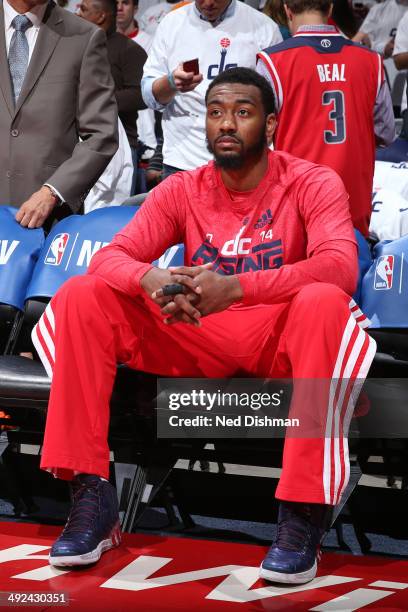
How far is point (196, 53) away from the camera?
4.55m

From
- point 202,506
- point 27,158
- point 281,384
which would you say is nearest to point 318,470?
point 281,384

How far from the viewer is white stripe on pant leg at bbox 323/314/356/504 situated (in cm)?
244

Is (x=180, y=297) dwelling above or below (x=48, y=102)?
below

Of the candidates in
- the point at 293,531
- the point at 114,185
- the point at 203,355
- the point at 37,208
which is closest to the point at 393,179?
the point at 114,185

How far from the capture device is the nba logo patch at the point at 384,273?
3.21 m

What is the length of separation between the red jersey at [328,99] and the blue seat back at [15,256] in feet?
3.31

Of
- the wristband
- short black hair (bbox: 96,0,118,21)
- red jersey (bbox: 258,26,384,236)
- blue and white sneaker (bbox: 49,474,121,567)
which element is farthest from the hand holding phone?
blue and white sneaker (bbox: 49,474,121,567)

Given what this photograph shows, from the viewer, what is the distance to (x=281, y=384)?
2.73 m

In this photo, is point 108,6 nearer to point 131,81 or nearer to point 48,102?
point 131,81

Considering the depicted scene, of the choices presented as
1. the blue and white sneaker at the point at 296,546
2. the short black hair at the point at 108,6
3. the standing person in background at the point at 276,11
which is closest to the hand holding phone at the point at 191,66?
the standing person in background at the point at 276,11

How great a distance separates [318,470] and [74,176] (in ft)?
5.24

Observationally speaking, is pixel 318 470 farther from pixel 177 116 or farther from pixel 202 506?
pixel 177 116

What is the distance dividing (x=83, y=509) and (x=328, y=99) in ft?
6.45

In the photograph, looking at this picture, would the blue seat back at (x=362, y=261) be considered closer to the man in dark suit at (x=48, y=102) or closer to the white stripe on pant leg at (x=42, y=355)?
the man in dark suit at (x=48, y=102)
